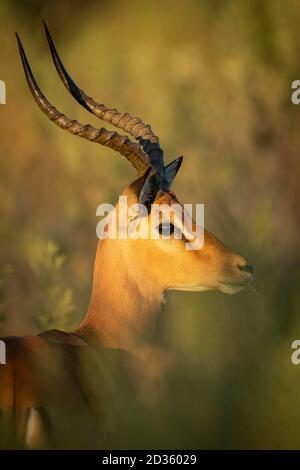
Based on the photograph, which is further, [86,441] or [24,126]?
[24,126]

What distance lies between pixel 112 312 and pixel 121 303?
58mm

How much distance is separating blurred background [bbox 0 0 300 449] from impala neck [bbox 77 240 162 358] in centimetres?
78

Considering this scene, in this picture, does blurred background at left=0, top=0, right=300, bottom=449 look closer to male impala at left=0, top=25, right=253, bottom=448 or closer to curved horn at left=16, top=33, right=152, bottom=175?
male impala at left=0, top=25, right=253, bottom=448

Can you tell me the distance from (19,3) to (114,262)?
6.01 ft

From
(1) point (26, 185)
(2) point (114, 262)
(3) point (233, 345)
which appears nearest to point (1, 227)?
(1) point (26, 185)

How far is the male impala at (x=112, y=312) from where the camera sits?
165 inches

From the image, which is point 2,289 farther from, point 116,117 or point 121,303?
point 116,117

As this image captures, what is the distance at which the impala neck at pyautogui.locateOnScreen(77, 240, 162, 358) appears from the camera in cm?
445

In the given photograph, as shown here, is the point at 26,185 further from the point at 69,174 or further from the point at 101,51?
the point at 101,51

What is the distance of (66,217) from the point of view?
5496 mm

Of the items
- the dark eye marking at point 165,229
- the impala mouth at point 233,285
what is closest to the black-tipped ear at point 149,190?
the dark eye marking at point 165,229

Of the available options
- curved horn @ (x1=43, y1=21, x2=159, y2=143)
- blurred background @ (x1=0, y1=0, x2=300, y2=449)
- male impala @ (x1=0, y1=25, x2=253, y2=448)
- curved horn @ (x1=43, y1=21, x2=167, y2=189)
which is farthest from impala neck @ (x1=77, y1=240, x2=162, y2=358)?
blurred background @ (x1=0, y1=0, x2=300, y2=449)

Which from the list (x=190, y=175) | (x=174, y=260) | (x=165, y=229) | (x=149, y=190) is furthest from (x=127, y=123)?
(x=190, y=175)

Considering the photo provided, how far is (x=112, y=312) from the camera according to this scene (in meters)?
4.46
